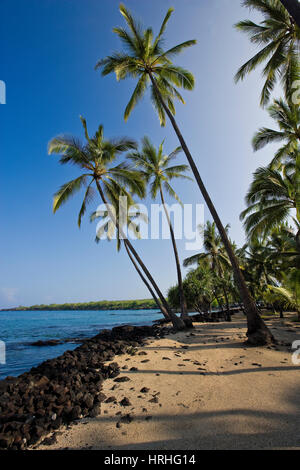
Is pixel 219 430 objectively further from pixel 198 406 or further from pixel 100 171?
pixel 100 171

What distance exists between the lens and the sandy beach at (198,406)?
294cm

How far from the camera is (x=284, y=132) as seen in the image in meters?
13.4

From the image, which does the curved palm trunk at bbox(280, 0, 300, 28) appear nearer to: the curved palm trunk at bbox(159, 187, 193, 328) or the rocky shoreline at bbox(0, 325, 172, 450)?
the rocky shoreline at bbox(0, 325, 172, 450)

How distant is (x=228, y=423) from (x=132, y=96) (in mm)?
14446

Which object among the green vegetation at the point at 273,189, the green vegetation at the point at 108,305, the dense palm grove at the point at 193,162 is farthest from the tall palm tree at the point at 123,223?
the green vegetation at the point at 108,305

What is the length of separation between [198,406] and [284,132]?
51.1 feet

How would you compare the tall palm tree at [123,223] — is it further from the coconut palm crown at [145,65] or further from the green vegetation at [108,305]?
the green vegetation at [108,305]

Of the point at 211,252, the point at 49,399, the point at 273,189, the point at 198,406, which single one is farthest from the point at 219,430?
the point at 211,252

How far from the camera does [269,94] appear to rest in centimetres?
1045

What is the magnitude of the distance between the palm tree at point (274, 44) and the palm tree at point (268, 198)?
13.7 ft
